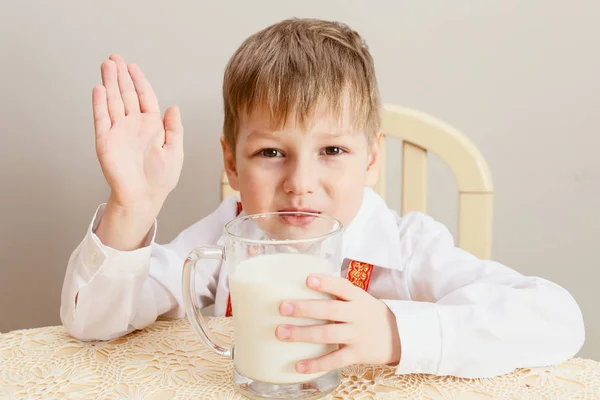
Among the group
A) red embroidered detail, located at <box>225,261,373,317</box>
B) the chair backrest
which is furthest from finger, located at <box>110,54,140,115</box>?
the chair backrest

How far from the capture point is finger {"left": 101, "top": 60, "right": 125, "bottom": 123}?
2.64 ft

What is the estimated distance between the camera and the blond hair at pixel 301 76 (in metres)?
0.90

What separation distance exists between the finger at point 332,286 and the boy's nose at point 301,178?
23 centimetres

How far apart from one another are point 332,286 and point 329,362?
0.25ft

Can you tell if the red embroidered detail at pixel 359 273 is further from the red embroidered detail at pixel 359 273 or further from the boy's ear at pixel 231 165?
the boy's ear at pixel 231 165

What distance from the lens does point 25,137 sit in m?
1.42

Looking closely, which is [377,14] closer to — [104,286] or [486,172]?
[486,172]

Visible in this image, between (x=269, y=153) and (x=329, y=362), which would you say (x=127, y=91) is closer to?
(x=269, y=153)

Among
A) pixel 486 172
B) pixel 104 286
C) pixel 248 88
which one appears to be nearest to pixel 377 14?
pixel 486 172

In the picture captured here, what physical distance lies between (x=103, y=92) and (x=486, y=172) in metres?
0.71

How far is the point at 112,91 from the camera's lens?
82 centimetres

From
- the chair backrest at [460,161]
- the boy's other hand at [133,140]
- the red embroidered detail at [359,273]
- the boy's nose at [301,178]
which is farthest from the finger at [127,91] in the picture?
the chair backrest at [460,161]

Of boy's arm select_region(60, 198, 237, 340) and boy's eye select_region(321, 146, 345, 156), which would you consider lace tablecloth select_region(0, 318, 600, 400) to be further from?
boy's eye select_region(321, 146, 345, 156)

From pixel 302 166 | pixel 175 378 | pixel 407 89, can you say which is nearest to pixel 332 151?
pixel 302 166
